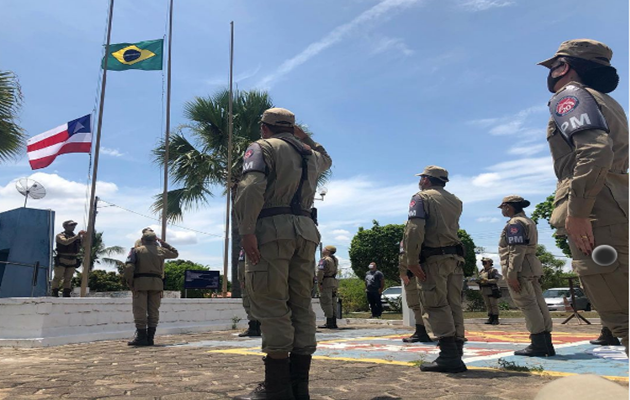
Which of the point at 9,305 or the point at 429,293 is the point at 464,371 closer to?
the point at 429,293

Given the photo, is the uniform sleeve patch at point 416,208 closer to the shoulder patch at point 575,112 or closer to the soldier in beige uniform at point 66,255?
the shoulder patch at point 575,112

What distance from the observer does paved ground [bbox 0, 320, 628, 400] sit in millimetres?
2941

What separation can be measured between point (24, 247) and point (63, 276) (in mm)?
4171

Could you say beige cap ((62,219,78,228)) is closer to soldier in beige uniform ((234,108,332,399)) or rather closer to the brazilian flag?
the brazilian flag

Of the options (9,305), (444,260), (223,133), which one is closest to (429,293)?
(444,260)

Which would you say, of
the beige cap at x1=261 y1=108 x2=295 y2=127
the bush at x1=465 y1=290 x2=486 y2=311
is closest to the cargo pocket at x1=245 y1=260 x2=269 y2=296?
the beige cap at x1=261 y1=108 x2=295 y2=127

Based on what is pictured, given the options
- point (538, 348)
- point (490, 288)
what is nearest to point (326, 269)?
point (490, 288)

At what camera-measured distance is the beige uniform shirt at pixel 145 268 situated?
6660 mm

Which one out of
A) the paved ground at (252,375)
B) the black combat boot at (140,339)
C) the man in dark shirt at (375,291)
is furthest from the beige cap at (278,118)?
the man in dark shirt at (375,291)

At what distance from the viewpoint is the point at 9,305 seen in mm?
7066

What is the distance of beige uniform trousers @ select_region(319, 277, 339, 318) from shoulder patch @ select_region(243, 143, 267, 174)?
24.8 feet

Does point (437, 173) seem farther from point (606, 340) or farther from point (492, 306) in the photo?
point (492, 306)

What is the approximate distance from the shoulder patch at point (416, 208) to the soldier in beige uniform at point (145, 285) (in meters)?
4.26

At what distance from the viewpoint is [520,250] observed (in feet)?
16.0
